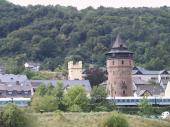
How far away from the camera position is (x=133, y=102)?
74625mm

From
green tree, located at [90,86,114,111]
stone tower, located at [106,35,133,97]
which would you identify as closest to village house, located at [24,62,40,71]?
stone tower, located at [106,35,133,97]

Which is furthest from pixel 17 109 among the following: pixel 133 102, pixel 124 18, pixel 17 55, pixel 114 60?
pixel 124 18

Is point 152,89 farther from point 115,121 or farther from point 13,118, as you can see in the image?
point 13,118

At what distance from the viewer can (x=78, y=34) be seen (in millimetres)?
153750

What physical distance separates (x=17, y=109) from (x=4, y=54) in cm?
9448

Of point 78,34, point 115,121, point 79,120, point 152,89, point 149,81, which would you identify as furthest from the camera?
point 78,34

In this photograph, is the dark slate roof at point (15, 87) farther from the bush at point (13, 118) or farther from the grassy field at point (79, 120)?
the bush at point (13, 118)

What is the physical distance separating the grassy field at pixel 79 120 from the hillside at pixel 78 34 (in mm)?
70728

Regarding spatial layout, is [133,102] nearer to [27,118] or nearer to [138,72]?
[27,118]

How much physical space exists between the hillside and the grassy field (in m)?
70.7

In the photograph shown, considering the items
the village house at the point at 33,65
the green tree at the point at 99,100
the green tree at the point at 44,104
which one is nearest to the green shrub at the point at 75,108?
the green tree at the point at 44,104

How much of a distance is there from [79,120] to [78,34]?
328 feet

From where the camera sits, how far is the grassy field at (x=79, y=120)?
2085 inches

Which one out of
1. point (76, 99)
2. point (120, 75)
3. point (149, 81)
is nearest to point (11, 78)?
point (120, 75)
